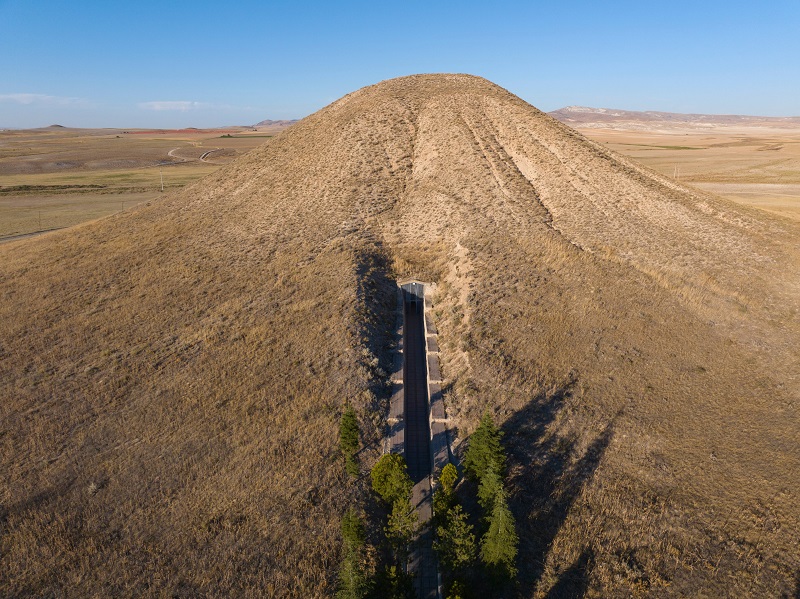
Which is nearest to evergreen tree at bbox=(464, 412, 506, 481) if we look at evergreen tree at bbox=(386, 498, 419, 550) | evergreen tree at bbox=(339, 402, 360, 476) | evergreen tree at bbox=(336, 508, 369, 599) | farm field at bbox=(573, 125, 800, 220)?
evergreen tree at bbox=(386, 498, 419, 550)

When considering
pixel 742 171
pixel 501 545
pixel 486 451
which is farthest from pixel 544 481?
pixel 742 171

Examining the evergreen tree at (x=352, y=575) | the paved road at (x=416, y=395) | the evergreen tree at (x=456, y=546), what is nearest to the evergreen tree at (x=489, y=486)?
the evergreen tree at (x=456, y=546)

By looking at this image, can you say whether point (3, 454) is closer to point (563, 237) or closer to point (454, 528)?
point (454, 528)

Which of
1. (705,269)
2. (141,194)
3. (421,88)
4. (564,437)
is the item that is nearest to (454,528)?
(564,437)

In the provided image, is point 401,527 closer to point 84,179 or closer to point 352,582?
point 352,582

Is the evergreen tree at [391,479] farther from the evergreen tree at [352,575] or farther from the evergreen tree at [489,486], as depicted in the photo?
the evergreen tree at [352,575]
